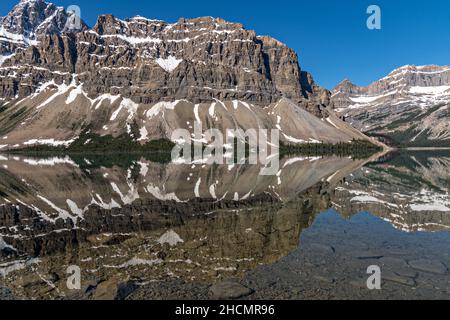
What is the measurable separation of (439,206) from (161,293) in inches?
1776

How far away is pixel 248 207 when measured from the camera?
56.8m

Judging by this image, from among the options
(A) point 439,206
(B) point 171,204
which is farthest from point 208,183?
(A) point 439,206

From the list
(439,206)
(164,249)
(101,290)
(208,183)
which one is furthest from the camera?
(208,183)

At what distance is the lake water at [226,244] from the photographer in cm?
2539

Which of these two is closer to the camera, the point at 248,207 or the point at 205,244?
the point at 205,244

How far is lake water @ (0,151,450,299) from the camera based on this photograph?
25391mm

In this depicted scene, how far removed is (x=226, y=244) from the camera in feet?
118

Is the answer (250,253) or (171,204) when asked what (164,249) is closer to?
(250,253)

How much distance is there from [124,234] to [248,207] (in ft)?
68.3

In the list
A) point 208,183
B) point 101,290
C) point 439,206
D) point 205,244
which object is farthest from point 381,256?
point 208,183

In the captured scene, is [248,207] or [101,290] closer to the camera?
[101,290]
